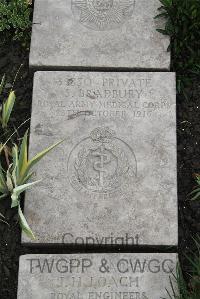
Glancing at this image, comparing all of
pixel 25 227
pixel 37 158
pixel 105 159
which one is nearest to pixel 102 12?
pixel 105 159

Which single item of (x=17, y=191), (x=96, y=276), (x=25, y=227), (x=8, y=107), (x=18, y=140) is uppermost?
(x=8, y=107)

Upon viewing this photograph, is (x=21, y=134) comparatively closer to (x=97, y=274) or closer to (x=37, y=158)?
(x=37, y=158)

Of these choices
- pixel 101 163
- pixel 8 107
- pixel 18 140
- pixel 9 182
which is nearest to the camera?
pixel 9 182

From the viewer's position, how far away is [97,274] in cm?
293

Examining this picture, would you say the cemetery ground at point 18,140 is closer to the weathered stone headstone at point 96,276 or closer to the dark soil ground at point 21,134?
the dark soil ground at point 21,134

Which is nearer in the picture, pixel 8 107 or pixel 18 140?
pixel 8 107

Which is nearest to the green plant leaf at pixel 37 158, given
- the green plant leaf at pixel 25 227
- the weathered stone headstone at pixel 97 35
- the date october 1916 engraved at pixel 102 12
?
the green plant leaf at pixel 25 227

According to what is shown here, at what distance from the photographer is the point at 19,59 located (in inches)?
146

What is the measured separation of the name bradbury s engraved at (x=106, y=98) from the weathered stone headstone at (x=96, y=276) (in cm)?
85

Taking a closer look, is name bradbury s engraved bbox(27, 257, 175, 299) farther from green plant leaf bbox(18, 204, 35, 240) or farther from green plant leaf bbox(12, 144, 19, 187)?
green plant leaf bbox(12, 144, 19, 187)

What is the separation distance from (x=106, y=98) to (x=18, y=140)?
60 cm

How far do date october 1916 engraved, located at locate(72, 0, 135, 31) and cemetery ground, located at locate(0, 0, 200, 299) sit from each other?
449 mm

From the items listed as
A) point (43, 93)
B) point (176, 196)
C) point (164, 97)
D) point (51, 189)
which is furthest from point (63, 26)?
point (176, 196)

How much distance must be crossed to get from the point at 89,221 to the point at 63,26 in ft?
4.29
